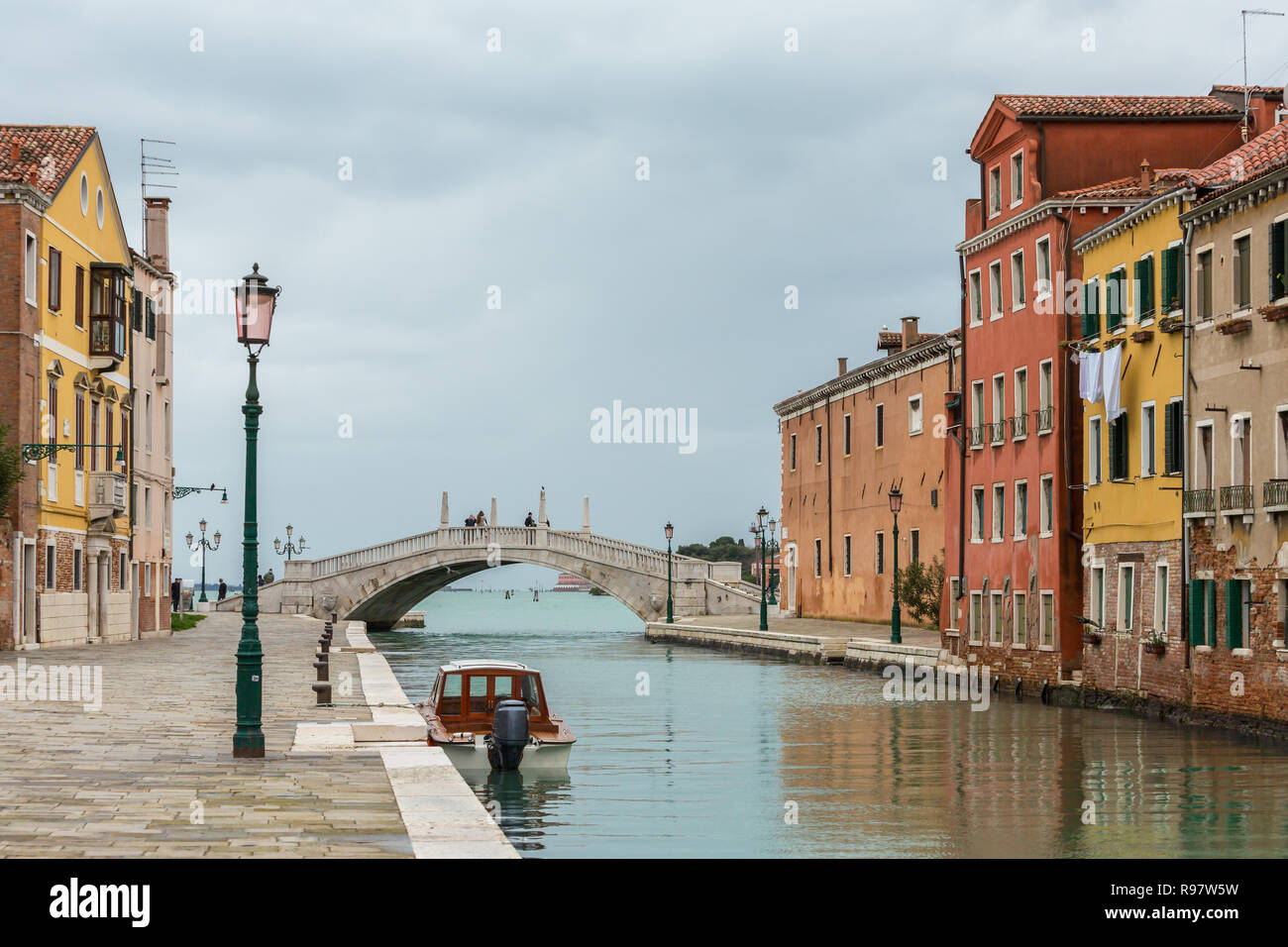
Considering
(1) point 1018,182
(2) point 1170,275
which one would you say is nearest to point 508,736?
(2) point 1170,275

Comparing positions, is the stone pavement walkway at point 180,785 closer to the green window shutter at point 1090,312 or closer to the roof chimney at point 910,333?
the green window shutter at point 1090,312

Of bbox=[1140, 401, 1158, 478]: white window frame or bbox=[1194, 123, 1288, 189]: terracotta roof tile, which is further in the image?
bbox=[1140, 401, 1158, 478]: white window frame

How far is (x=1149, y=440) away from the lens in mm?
31297

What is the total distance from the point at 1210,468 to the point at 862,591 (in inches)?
1203

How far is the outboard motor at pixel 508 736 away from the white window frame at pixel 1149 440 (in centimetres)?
1487

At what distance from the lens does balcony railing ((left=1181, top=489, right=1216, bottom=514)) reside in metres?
28.2

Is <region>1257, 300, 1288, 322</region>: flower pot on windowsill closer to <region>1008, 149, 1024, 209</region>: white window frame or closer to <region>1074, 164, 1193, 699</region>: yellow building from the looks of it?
<region>1074, 164, 1193, 699</region>: yellow building

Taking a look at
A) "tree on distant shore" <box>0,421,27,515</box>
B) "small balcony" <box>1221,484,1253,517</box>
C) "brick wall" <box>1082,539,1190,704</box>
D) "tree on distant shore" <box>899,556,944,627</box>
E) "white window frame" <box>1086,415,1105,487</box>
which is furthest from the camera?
"tree on distant shore" <box>899,556,944,627</box>

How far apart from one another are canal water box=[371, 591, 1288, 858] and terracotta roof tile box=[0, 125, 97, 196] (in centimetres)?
1412

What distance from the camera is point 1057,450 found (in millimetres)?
36000

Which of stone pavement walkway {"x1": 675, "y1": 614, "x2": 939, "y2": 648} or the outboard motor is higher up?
the outboard motor

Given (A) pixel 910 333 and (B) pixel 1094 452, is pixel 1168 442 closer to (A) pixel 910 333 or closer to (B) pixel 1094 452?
(B) pixel 1094 452

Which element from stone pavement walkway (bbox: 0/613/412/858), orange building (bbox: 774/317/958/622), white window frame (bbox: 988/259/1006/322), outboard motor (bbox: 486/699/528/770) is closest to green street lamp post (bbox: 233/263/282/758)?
stone pavement walkway (bbox: 0/613/412/858)

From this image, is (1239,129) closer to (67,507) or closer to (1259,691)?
(1259,691)
